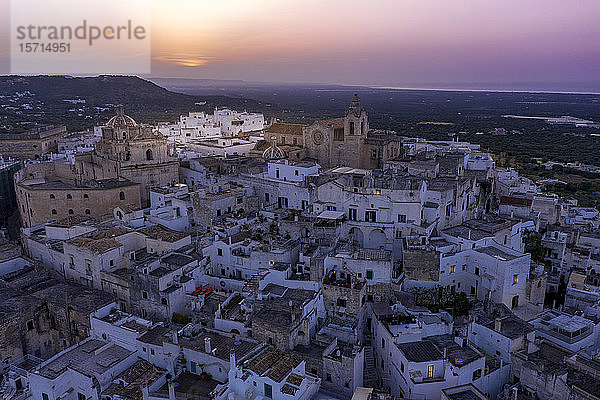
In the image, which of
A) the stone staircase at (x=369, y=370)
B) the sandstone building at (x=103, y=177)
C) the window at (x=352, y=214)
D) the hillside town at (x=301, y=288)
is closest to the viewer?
the hillside town at (x=301, y=288)

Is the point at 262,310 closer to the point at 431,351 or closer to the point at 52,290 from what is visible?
the point at 431,351

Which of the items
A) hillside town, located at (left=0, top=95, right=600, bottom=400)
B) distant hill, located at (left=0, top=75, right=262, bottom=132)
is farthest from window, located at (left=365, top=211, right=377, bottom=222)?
distant hill, located at (left=0, top=75, right=262, bottom=132)

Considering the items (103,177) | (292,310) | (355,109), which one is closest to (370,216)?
(292,310)

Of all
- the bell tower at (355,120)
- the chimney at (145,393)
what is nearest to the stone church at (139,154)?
the bell tower at (355,120)

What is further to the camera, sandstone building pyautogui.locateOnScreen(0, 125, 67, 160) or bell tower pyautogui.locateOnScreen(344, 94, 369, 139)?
sandstone building pyautogui.locateOnScreen(0, 125, 67, 160)

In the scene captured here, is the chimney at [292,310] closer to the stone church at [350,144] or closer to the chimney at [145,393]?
the chimney at [145,393]

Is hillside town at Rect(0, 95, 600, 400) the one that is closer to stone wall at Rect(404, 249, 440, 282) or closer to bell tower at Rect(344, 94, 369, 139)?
stone wall at Rect(404, 249, 440, 282)

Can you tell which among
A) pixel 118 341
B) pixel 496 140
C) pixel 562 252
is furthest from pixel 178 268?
pixel 496 140
